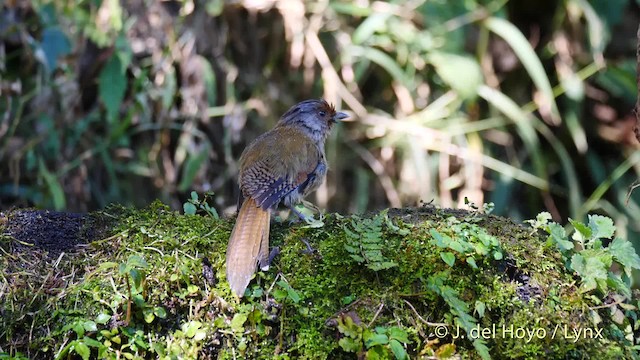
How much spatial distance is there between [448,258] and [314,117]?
1.84 m

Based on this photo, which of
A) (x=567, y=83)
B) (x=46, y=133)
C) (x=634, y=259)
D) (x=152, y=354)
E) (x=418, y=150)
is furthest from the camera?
(x=567, y=83)

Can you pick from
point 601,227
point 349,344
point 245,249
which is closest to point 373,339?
point 349,344

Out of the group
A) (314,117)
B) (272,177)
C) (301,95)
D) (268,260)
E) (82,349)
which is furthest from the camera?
(301,95)

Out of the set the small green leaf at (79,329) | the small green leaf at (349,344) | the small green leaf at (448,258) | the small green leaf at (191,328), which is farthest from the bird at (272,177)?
the small green leaf at (448,258)

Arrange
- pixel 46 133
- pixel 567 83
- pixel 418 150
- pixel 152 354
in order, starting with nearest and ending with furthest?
pixel 152 354 < pixel 46 133 < pixel 418 150 < pixel 567 83

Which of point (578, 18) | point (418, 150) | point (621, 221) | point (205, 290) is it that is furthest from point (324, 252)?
point (578, 18)

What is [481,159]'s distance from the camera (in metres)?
5.89

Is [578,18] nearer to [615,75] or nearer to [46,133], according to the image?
[615,75]

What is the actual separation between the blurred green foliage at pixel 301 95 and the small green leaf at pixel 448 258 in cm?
287

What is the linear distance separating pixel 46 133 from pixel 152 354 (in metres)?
3.28

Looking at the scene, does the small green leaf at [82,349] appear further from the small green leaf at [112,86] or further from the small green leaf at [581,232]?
the small green leaf at [112,86]

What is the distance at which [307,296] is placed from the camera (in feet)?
9.16

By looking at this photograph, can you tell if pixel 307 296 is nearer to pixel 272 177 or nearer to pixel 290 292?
pixel 290 292

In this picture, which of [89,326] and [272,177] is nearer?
[89,326]
